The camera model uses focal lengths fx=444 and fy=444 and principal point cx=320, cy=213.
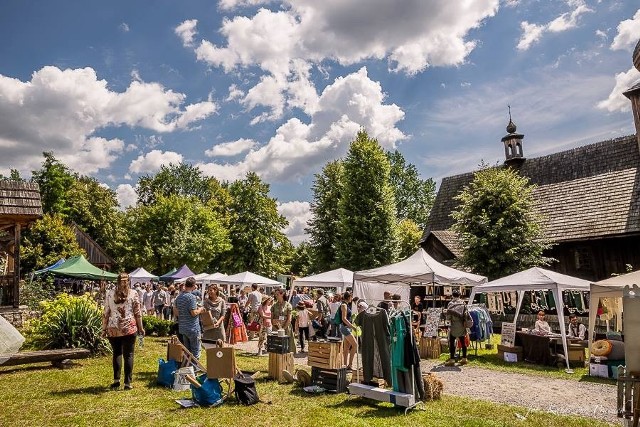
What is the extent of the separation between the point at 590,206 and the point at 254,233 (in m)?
29.8

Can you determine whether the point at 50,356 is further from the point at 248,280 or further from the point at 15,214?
the point at 248,280

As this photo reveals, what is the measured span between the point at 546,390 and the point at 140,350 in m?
10.3

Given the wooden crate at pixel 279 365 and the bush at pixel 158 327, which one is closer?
the wooden crate at pixel 279 365

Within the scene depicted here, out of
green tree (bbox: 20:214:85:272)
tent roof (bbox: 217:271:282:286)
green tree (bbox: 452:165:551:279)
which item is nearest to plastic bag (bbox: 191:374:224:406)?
tent roof (bbox: 217:271:282:286)

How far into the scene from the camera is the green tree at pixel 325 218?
41594mm

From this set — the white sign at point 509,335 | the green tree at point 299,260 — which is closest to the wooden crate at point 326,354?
the white sign at point 509,335

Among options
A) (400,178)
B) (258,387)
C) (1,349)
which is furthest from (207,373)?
(400,178)

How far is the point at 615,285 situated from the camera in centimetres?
950

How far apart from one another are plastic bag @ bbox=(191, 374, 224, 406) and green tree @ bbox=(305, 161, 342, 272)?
3341cm

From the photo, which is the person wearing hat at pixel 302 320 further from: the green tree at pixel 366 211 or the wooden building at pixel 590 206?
the green tree at pixel 366 211

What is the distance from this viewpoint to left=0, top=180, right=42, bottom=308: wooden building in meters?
14.5

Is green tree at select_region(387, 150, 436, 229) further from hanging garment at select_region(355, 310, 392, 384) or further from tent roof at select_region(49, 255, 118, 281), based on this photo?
hanging garment at select_region(355, 310, 392, 384)

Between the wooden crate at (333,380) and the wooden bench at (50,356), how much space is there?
569 cm

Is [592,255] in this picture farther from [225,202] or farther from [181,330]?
[225,202]
